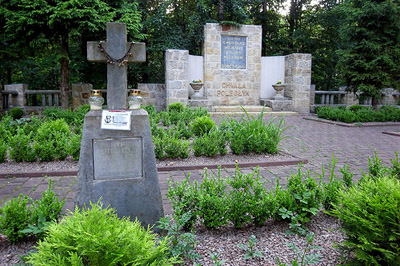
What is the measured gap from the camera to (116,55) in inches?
112

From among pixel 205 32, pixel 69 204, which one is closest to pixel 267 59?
pixel 205 32

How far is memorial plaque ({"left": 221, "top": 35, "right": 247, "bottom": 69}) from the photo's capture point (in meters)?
14.4

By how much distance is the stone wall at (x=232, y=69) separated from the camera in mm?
14133

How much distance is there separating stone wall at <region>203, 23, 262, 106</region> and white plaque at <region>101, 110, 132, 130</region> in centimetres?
1143

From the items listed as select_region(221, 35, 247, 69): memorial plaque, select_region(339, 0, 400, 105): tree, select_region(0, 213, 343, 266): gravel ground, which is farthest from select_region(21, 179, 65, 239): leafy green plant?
select_region(221, 35, 247, 69): memorial plaque

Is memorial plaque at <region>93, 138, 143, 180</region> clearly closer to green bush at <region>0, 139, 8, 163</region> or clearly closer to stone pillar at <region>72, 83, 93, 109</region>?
green bush at <region>0, 139, 8, 163</region>

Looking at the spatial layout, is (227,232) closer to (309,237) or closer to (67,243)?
(309,237)

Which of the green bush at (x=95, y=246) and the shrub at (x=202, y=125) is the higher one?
the shrub at (x=202, y=125)

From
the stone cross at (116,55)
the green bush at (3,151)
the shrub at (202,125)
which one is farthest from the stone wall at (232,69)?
the stone cross at (116,55)

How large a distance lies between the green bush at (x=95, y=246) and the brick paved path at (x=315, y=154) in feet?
5.23

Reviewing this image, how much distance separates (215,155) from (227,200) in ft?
9.18

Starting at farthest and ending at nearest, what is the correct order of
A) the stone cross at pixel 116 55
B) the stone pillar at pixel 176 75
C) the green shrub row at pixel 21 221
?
the stone pillar at pixel 176 75 → the stone cross at pixel 116 55 → the green shrub row at pixel 21 221

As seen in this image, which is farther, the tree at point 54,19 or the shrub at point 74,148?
the tree at point 54,19

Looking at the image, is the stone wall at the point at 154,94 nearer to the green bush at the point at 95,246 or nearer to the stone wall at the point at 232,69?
the stone wall at the point at 232,69
